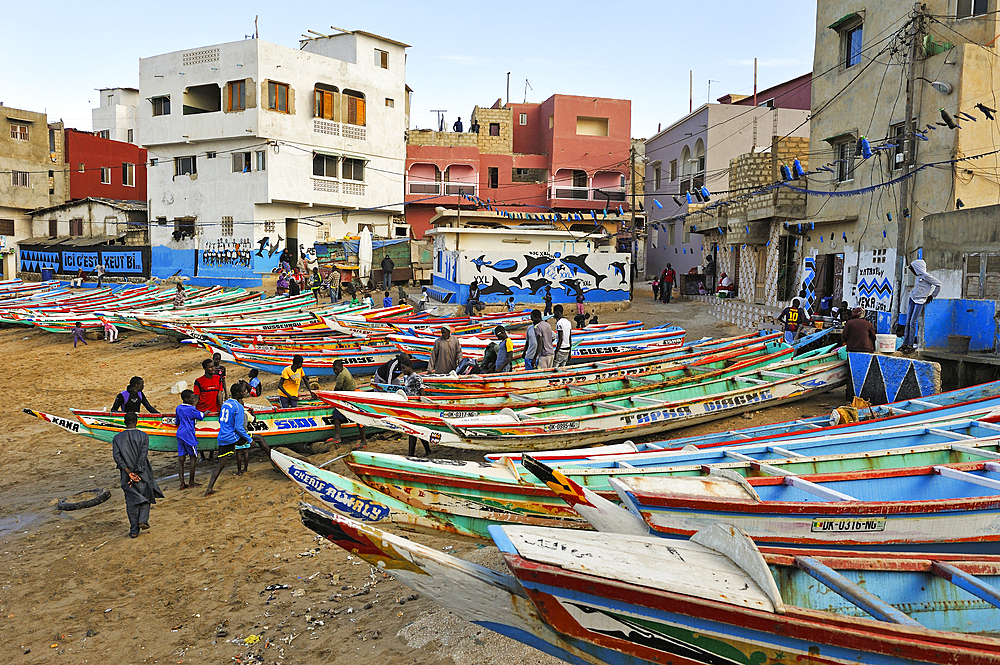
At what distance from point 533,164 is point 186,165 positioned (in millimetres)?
20600

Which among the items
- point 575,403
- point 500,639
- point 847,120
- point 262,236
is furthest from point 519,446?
point 262,236

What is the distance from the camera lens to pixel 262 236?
1416 inches

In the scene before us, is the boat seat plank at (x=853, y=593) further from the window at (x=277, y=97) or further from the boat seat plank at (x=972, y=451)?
the window at (x=277, y=97)

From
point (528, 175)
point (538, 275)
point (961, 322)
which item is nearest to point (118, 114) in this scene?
point (528, 175)

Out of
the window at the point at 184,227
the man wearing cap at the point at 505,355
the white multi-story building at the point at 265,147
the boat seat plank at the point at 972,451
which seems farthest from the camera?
the window at the point at 184,227

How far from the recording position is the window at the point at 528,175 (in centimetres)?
4388

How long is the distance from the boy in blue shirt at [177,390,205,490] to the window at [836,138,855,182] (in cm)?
1777

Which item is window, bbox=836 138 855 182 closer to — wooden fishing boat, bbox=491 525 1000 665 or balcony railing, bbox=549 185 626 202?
wooden fishing boat, bbox=491 525 1000 665

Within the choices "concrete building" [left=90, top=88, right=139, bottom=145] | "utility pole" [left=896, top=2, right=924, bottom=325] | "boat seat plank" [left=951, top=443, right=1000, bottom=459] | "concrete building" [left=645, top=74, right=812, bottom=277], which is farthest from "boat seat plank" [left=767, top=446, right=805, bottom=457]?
"concrete building" [left=90, top=88, right=139, bottom=145]

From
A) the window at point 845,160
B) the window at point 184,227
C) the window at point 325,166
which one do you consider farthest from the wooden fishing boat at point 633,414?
the window at point 184,227

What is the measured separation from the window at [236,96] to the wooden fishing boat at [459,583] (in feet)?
117

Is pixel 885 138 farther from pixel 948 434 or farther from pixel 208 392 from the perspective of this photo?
pixel 208 392

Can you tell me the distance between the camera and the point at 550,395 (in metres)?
11.6

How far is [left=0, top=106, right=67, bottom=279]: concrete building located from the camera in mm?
42906
